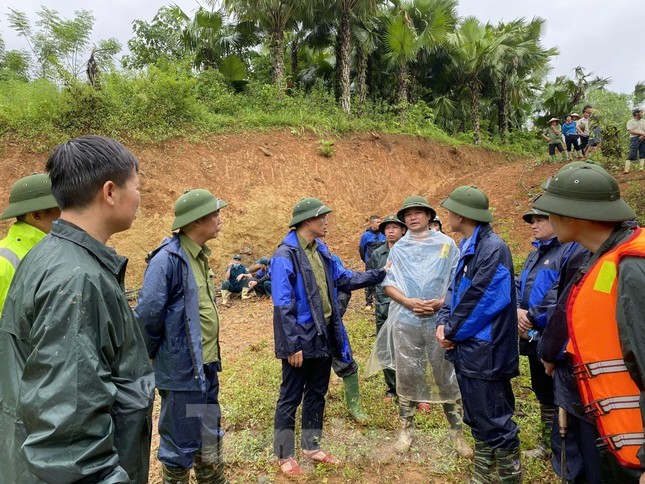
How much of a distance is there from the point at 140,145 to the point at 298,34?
856 cm

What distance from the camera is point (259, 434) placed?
12.1 ft

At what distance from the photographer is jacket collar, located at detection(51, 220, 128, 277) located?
4.17 ft

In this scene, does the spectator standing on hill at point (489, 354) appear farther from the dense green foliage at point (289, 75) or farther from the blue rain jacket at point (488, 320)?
the dense green foliage at point (289, 75)

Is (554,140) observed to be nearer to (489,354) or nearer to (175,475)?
(489,354)

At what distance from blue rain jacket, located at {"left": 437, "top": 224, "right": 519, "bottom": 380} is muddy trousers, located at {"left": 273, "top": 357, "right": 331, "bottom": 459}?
109cm

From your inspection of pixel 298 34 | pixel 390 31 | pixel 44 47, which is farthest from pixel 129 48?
pixel 390 31

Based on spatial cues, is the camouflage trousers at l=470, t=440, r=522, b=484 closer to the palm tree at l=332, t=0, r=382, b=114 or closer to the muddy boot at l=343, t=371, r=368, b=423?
the muddy boot at l=343, t=371, r=368, b=423

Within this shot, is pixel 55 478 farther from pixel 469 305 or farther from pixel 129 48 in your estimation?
pixel 129 48

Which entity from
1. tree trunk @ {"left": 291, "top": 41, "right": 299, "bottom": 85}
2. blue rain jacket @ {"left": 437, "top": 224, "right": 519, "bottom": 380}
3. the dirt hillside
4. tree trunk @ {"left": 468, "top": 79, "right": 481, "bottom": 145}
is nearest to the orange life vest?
blue rain jacket @ {"left": 437, "top": 224, "right": 519, "bottom": 380}

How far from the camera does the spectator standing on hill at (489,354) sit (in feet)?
8.66

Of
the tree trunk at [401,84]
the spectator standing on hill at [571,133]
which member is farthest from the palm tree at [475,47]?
the spectator standing on hill at [571,133]

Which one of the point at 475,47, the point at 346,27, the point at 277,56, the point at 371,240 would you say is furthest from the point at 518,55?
the point at 371,240

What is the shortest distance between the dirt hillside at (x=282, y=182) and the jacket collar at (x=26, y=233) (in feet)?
23.2

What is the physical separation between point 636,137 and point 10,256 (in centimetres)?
1137
